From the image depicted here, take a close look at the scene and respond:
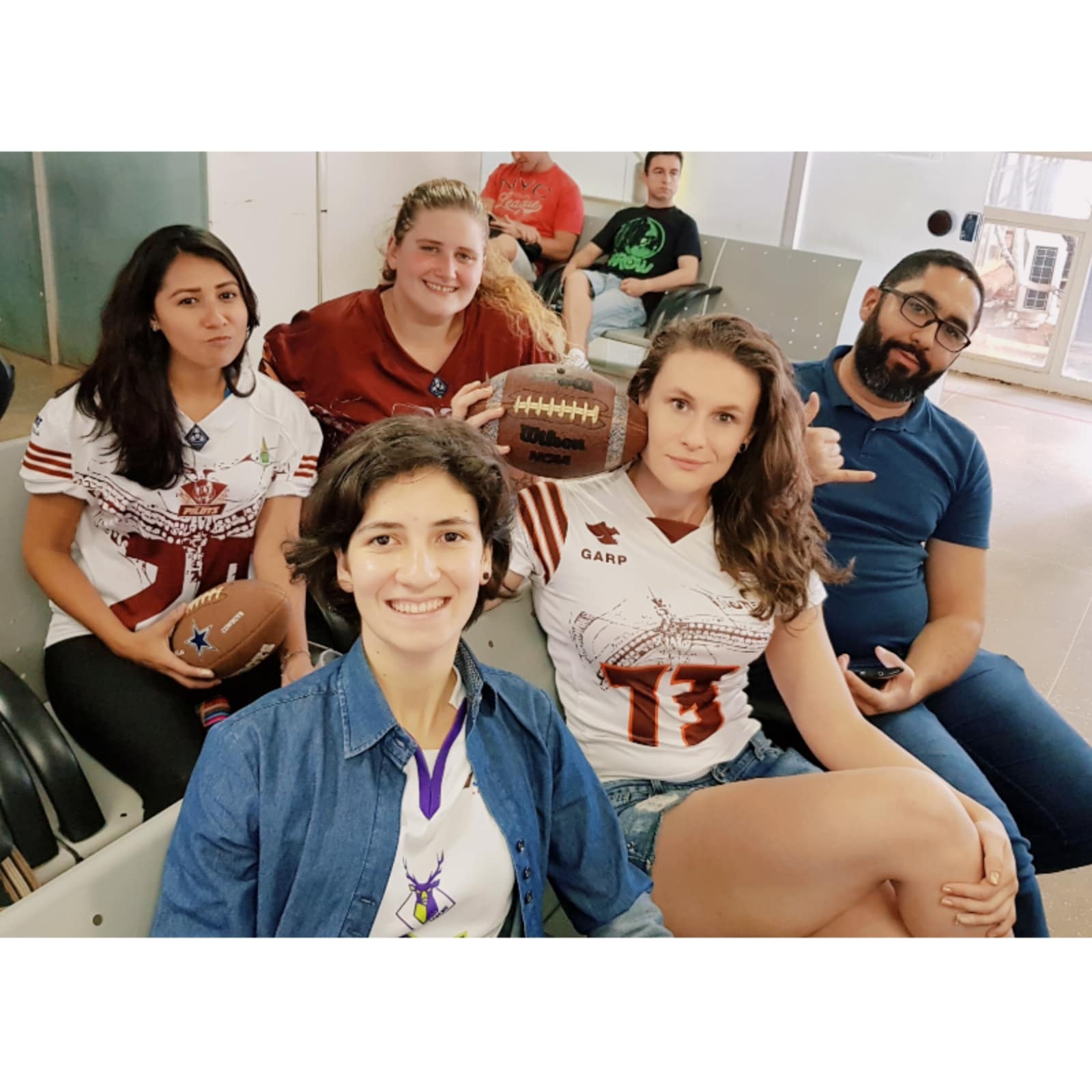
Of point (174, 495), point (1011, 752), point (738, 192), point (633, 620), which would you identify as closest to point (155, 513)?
point (174, 495)

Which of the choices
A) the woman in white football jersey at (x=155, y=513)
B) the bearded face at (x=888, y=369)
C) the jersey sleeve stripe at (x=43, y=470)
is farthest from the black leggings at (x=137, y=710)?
the bearded face at (x=888, y=369)

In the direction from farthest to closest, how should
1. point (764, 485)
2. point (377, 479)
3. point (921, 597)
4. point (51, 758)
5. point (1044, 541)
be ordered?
point (921, 597), point (1044, 541), point (764, 485), point (51, 758), point (377, 479)

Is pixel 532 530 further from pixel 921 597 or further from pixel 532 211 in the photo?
pixel 921 597

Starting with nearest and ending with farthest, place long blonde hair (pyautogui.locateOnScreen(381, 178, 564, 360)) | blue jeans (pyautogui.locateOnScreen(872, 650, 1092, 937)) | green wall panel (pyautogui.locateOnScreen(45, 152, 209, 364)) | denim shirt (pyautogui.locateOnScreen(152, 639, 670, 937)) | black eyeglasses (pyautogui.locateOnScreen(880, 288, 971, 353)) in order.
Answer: denim shirt (pyautogui.locateOnScreen(152, 639, 670, 937))
green wall panel (pyautogui.locateOnScreen(45, 152, 209, 364))
long blonde hair (pyautogui.locateOnScreen(381, 178, 564, 360))
black eyeglasses (pyautogui.locateOnScreen(880, 288, 971, 353))
blue jeans (pyautogui.locateOnScreen(872, 650, 1092, 937))

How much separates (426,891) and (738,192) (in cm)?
89

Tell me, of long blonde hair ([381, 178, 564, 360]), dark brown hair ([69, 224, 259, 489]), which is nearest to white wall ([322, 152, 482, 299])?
long blonde hair ([381, 178, 564, 360])

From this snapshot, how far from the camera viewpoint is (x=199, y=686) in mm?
1130

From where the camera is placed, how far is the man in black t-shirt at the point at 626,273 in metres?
1.34

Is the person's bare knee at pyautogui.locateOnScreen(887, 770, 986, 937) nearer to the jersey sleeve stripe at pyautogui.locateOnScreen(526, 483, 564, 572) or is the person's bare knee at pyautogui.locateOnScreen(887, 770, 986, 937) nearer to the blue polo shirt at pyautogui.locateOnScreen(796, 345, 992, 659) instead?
the blue polo shirt at pyautogui.locateOnScreen(796, 345, 992, 659)

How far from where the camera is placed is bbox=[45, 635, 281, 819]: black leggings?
1.13 meters

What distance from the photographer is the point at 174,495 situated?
1143mm

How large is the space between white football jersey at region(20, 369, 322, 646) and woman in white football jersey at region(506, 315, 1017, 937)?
0.99 ft
